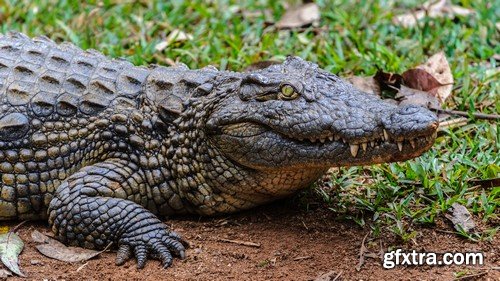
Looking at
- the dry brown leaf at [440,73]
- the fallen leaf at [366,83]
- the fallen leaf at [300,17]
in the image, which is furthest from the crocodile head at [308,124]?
the fallen leaf at [300,17]

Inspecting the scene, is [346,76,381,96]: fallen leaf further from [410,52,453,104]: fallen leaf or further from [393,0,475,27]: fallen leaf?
[393,0,475,27]: fallen leaf

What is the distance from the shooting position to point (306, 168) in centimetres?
505

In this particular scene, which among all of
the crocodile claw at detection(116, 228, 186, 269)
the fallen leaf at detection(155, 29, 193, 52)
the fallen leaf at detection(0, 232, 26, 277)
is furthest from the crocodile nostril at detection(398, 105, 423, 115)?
the fallen leaf at detection(155, 29, 193, 52)

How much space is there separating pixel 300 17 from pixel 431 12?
52.4 inches

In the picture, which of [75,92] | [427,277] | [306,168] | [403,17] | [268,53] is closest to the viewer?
[427,277]

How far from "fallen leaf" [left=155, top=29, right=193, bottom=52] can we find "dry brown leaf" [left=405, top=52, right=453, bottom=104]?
228 cm

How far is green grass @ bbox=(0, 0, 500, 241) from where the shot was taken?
5.44m

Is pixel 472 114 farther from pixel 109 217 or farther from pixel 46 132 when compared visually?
pixel 46 132

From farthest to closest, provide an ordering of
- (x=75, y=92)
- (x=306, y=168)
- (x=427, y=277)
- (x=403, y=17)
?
(x=403, y=17)
(x=75, y=92)
(x=306, y=168)
(x=427, y=277)

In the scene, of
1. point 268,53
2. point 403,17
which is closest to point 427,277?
point 268,53

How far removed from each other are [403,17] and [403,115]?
3.75 m

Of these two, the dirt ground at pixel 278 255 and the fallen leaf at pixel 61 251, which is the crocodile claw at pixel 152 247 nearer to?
the dirt ground at pixel 278 255

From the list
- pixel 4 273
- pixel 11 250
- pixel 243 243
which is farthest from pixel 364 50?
pixel 4 273

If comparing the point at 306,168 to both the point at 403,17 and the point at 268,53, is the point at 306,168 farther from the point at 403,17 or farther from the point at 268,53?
the point at 403,17
